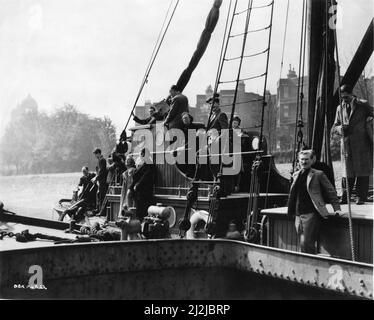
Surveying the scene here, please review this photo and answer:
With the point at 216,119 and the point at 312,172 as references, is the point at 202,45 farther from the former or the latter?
the point at 312,172

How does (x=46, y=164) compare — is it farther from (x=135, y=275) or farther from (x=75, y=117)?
(x=135, y=275)

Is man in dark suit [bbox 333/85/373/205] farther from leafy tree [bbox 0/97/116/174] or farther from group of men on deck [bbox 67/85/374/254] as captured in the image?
leafy tree [bbox 0/97/116/174]

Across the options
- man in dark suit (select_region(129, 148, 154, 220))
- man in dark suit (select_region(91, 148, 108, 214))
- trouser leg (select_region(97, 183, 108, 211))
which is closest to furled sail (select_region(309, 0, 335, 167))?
man in dark suit (select_region(129, 148, 154, 220))

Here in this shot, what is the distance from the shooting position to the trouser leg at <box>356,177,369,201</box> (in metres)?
6.16

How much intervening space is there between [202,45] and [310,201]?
6.45 m

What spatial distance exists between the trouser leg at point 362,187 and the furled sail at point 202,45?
5.49 meters

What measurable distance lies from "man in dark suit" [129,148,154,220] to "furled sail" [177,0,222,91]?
2469mm

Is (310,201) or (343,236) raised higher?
(310,201)

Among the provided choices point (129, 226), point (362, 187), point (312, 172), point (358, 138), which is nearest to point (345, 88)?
point (358, 138)

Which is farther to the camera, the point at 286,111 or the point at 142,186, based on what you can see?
the point at 286,111

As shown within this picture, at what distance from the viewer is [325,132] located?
231 inches

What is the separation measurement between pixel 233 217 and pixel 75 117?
40272 millimetres

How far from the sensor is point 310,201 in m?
4.95

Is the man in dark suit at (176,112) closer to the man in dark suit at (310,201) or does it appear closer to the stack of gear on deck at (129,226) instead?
the stack of gear on deck at (129,226)
